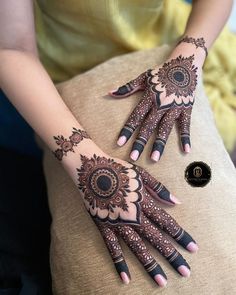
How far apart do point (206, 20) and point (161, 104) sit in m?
0.26

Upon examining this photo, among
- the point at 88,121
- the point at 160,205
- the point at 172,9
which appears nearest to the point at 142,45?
the point at 172,9

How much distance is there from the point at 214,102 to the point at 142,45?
0.68 feet

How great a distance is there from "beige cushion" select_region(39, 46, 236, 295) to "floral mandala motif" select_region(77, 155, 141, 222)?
0.04 m

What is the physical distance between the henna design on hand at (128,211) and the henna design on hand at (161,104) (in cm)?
5

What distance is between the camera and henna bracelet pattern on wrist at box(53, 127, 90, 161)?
2.72 feet

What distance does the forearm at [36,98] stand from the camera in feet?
2.77

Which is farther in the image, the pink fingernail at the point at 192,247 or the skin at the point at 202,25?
the skin at the point at 202,25

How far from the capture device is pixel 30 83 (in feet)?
2.86

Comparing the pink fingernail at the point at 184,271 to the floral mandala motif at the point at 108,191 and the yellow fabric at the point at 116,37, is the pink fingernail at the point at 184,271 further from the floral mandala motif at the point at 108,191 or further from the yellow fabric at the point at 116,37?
the yellow fabric at the point at 116,37

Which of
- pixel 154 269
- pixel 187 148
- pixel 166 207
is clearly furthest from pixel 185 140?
pixel 154 269

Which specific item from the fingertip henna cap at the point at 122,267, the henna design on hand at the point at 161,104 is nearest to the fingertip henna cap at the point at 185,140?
the henna design on hand at the point at 161,104

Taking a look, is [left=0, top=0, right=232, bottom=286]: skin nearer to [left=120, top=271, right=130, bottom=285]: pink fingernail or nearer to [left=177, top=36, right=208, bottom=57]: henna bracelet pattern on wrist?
[left=177, top=36, right=208, bottom=57]: henna bracelet pattern on wrist

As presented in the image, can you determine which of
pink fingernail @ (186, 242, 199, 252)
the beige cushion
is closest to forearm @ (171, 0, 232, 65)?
the beige cushion

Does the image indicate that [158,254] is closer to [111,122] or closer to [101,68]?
[111,122]
